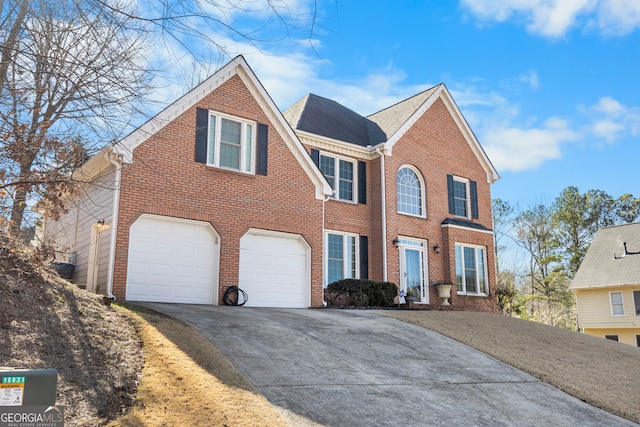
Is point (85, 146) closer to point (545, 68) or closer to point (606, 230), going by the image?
point (545, 68)

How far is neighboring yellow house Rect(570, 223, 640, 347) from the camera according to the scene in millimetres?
28781

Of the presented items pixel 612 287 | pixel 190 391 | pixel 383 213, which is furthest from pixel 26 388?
pixel 612 287

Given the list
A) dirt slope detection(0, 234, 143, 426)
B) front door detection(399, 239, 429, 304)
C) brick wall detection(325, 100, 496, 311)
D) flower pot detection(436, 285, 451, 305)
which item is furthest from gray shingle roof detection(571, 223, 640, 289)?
dirt slope detection(0, 234, 143, 426)

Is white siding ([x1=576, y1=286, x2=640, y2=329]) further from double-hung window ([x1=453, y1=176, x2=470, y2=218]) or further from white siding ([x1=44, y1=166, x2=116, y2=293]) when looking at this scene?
white siding ([x1=44, y1=166, x2=116, y2=293])

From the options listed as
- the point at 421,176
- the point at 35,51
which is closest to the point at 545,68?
the point at 421,176

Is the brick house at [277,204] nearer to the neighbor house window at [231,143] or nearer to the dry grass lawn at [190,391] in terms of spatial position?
the neighbor house window at [231,143]

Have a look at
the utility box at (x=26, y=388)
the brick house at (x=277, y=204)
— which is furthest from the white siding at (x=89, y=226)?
the utility box at (x=26, y=388)

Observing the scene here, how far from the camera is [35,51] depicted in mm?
5789

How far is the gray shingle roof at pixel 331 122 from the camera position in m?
19.9

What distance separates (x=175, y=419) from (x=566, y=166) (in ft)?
121

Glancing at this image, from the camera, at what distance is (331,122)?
2111cm

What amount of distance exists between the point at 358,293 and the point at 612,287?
1872 cm

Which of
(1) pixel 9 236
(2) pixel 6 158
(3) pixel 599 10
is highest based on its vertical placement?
(3) pixel 599 10

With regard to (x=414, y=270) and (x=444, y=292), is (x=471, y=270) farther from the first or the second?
(x=414, y=270)
